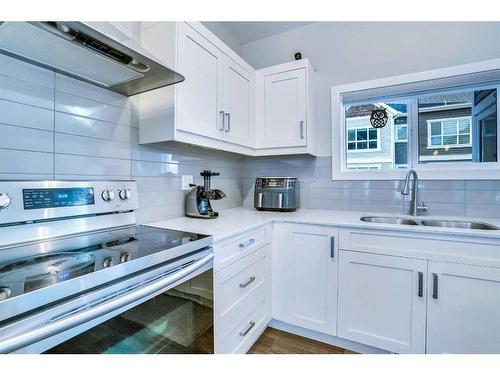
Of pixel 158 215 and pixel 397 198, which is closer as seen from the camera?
pixel 158 215

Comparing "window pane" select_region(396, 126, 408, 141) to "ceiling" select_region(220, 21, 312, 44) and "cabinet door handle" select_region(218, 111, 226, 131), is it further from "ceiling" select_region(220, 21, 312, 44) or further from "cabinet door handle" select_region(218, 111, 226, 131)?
"cabinet door handle" select_region(218, 111, 226, 131)

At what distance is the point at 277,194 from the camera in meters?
2.06

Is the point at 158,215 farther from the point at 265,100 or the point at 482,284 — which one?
the point at 482,284

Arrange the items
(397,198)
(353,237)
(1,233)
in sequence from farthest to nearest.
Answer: (397,198), (353,237), (1,233)

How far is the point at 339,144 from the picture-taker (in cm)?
217

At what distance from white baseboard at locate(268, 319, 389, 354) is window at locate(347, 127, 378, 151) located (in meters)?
1.50

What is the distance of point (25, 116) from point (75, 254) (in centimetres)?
63

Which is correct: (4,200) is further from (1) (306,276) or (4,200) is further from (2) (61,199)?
(1) (306,276)

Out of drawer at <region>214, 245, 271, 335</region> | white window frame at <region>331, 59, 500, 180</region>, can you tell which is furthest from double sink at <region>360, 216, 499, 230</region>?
drawer at <region>214, 245, 271, 335</region>

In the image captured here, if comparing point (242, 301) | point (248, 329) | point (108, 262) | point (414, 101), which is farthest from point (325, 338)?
point (414, 101)

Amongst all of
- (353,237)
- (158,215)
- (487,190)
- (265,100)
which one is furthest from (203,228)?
(487,190)

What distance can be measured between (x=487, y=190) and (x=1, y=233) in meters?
2.68

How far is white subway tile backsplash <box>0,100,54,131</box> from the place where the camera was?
973 millimetres

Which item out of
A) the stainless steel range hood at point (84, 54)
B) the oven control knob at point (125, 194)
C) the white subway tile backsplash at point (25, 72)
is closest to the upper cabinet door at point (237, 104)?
the stainless steel range hood at point (84, 54)
